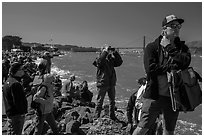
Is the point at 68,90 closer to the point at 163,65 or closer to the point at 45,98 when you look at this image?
the point at 45,98

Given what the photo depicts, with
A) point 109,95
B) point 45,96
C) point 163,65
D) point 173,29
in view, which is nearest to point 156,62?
point 163,65

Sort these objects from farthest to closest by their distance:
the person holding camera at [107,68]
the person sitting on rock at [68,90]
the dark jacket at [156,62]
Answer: the person sitting on rock at [68,90] < the person holding camera at [107,68] < the dark jacket at [156,62]

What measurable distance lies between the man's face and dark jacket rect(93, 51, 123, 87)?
255 centimetres

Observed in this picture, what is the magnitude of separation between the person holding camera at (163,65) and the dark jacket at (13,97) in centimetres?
191

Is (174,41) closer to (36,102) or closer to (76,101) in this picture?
(36,102)

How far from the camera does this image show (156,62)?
8.22 ft

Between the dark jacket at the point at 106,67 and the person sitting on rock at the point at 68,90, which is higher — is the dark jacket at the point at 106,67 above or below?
above

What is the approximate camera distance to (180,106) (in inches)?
96.4

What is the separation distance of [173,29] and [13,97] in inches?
95.9

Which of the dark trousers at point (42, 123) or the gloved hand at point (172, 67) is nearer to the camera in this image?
the gloved hand at point (172, 67)

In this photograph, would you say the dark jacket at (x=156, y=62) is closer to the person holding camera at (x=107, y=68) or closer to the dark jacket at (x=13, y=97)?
the dark jacket at (x=13, y=97)

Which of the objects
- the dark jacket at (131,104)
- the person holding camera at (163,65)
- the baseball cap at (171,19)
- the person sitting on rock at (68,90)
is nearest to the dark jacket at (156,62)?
the person holding camera at (163,65)

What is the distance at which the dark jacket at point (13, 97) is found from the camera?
3.63 m

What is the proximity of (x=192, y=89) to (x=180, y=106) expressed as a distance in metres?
0.22
